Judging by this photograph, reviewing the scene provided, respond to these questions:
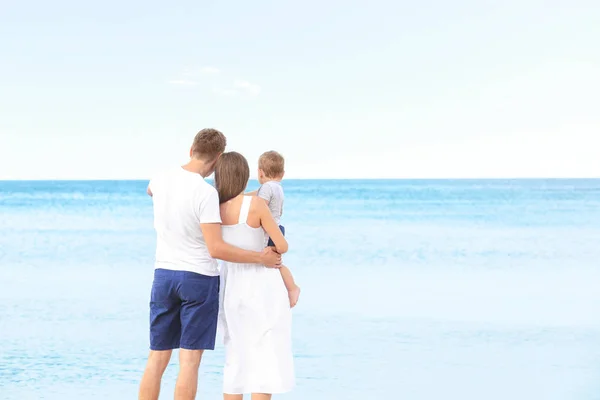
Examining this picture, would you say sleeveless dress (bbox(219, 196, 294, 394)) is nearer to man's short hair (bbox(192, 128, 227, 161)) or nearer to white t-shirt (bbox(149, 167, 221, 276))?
white t-shirt (bbox(149, 167, 221, 276))

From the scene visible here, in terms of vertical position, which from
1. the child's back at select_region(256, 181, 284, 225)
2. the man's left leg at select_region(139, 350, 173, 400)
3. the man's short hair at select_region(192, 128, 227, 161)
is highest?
the man's short hair at select_region(192, 128, 227, 161)

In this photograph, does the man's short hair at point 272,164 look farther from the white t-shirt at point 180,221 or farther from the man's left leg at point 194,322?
the man's left leg at point 194,322

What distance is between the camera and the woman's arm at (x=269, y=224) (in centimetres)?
279

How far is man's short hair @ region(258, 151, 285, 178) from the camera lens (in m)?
2.90

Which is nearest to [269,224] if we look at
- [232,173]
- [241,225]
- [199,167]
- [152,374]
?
[241,225]

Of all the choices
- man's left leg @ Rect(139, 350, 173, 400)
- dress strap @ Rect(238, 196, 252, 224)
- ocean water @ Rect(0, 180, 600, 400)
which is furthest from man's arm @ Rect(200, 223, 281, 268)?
ocean water @ Rect(0, 180, 600, 400)

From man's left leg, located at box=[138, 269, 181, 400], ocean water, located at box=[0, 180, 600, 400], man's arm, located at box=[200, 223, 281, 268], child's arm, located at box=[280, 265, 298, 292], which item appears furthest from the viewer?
ocean water, located at box=[0, 180, 600, 400]

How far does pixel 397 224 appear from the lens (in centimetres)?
2180

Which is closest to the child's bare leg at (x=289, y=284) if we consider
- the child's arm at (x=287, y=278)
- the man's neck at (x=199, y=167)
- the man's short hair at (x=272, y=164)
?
the child's arm at (x=287, y=278)

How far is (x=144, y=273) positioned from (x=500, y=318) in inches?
213

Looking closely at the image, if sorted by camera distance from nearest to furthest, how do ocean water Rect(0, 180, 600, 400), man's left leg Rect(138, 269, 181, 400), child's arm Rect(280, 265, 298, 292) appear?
man's left leg Rect(138, 269, 181, 400) → child's arm Rect(280, 265, 298, 292) → ocean water Rect(0, 180, 600, 400)

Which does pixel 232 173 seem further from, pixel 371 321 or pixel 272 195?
pixel 371 321

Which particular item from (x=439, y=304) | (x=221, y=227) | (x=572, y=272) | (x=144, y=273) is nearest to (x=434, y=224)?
(x=572, y=272)

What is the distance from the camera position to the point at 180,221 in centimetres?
279
